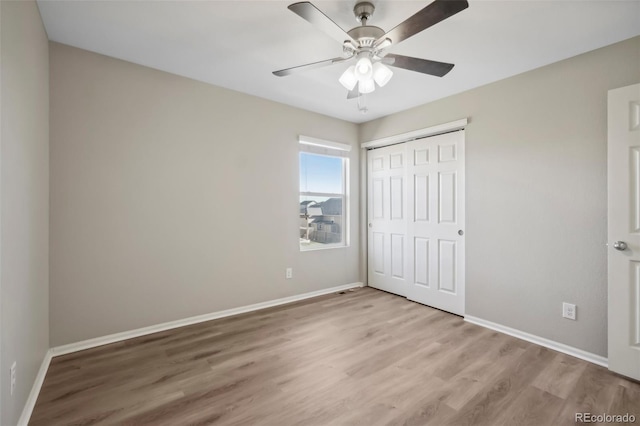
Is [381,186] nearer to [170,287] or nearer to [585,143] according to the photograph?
[585,143]

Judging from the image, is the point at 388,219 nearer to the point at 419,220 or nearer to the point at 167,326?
the point at 419,220

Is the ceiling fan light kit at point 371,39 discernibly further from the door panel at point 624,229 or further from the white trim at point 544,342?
the white trim at point 544,342

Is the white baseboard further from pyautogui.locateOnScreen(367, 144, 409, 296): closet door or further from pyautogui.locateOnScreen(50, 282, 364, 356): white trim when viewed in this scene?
pyautogui.locateOnScreen(367, 144, 409, 296): closet door

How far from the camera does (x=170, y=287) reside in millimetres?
2912

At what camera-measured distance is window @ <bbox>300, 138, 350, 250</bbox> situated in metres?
4.00

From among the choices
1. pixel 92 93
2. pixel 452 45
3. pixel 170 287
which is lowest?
pixel 170 287

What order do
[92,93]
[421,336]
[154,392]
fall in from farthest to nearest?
[421,336], [92,93], [154,392]

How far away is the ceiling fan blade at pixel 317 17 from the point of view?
1.41 meters

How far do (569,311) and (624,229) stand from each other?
84cm

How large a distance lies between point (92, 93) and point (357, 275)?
384 centimetres

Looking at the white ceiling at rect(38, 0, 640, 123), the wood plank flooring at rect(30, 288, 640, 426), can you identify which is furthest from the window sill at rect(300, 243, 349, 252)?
the white ceiling at rect(38, 0, 640, 123)

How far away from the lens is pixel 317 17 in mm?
1522

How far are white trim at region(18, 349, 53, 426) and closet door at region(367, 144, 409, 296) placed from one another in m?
3.65

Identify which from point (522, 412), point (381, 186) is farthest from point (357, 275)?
point (522, 412)
